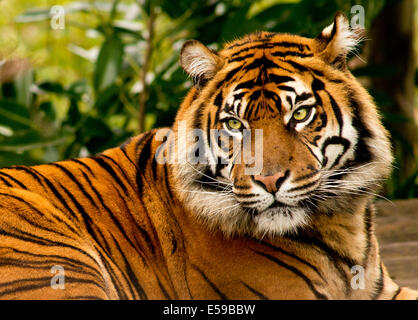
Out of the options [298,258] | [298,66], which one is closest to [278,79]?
[298,66]

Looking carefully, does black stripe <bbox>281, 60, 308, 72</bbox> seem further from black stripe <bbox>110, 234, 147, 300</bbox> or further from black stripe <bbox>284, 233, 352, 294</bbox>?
black stripe <bbox>110, 234, 147, 300</bbox>

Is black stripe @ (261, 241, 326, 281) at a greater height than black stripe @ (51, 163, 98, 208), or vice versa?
black stripe @ (51, 163, 98, 208)

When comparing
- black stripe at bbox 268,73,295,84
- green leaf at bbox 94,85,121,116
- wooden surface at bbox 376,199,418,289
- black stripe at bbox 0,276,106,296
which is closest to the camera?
black stripe at bbox 0,276,106,296

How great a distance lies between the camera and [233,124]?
238 cm

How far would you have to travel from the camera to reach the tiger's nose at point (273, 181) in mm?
2152

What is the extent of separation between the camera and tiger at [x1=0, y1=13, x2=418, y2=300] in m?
2.22

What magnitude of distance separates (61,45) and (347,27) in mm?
6646

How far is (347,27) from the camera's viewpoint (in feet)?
7.85

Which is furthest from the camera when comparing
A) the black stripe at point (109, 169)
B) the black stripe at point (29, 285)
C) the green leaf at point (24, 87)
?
the green leaf at point (24, 87)

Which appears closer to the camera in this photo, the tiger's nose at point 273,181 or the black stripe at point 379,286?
the tiger's nose at point 273,181

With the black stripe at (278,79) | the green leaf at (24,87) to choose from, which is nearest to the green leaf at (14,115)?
the green leaf at (24,87)

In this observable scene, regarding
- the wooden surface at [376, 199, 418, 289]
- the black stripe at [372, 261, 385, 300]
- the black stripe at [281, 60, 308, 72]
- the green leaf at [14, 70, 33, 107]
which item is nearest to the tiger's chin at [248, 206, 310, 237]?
the black stripe at [372, 261, 385, 300]

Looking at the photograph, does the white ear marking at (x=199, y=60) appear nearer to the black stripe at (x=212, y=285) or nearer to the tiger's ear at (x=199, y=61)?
the tiger's ear at (x=199, y=61)
